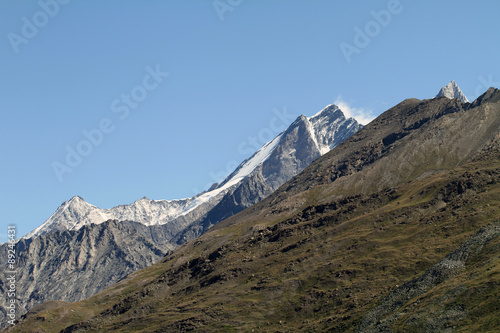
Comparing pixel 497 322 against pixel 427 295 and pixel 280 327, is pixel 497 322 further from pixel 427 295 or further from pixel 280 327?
pixel 280 327

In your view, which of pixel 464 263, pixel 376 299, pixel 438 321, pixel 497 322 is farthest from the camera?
pixel 376 299

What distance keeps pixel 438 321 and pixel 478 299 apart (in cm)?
1050

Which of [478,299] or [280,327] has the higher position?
[280,327]

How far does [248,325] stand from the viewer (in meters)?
199

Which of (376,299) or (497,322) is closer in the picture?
(497,322)

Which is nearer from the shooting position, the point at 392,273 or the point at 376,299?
the point at 376,299

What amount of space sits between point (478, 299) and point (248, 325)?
3676 inches

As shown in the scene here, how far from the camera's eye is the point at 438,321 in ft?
409

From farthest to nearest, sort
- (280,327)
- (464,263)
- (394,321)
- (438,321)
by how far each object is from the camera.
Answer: (280,327) < (464,263) < (394,321) < (438,321)

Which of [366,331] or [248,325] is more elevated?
[248,325]

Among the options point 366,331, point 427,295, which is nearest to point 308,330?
point 366,331

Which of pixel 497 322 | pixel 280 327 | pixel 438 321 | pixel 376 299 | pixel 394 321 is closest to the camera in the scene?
pixel 497 322

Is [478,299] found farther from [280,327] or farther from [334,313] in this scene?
[280,327]

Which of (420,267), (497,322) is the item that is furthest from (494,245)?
(497,322)
